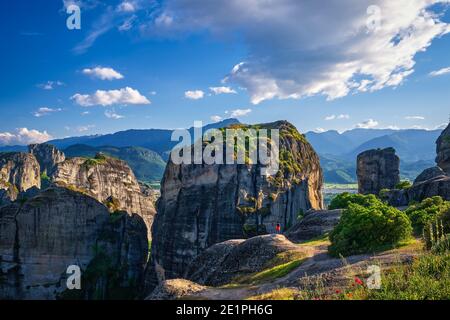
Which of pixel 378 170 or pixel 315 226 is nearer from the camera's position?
pixel 315 226

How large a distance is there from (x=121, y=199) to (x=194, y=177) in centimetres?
3785

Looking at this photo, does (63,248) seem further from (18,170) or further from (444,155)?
(18,170)

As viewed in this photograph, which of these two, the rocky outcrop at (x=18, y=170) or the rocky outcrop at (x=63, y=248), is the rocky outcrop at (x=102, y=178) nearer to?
the rocky outcrop at (x=63, y=248)

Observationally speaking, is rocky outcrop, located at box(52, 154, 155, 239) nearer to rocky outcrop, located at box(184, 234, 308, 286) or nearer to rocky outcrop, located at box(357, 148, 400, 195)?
rocky outcrop, located at box(184, 234, 308, 286)

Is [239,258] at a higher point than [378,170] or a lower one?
lower

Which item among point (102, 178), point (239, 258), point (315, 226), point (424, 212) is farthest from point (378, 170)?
point (239, 258)

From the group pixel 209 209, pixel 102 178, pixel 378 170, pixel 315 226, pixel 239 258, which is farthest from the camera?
pixel 378 170

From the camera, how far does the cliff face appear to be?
212ft

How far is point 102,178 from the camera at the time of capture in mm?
93750

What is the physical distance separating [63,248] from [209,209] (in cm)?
2656

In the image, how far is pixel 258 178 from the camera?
69.8m
